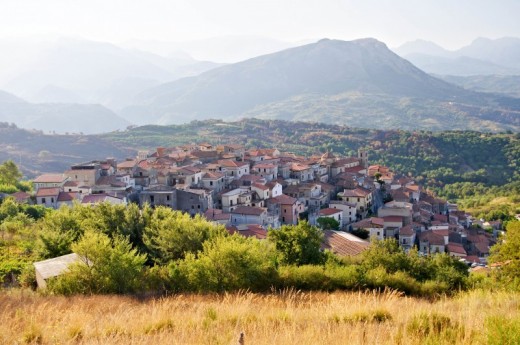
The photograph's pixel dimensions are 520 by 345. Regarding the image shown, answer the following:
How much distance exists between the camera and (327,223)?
114 feet

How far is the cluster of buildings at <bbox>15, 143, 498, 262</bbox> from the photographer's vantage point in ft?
112

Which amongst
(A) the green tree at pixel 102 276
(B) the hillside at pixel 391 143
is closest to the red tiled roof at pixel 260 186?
(A) the green tree at pixel 102 276

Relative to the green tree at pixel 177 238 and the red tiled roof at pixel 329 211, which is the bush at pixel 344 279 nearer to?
the green tree at pixel 177 238

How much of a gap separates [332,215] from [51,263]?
25.6 metres

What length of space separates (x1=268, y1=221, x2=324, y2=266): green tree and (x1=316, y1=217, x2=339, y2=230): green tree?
634 inches

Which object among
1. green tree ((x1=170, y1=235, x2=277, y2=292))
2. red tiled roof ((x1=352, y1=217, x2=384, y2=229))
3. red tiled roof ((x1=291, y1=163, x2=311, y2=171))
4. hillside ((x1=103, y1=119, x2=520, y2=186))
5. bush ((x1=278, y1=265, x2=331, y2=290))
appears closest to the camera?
green tree ((x1=170, y1=235, x2=277, y2=292))

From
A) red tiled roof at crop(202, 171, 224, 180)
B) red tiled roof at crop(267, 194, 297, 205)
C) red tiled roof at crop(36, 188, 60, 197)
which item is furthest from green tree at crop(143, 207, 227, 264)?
red tiled roof at crop(202, 171, 224, 180)

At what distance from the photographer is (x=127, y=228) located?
17.9m

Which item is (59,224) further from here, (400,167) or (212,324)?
(400,167)

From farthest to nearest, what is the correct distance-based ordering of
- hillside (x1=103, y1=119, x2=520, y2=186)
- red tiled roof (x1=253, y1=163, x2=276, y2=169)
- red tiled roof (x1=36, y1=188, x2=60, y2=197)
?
1. hillside (x1=103, y1=119, x2=520, y2=186)
2. red tiled roof (x1=253, y1=163, x2=276, y2=169)
3. red tiled roof (x1=36, y1=188, x2=60, y2=197)

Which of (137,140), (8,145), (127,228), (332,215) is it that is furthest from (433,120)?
(127,228)

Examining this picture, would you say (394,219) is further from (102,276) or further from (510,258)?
(102,276)

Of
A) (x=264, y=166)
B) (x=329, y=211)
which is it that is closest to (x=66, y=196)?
(x=264, y=166)

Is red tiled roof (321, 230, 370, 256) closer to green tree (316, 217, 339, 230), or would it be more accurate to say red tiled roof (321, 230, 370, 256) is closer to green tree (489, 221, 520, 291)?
green tree (316, 217, 339, 230)
